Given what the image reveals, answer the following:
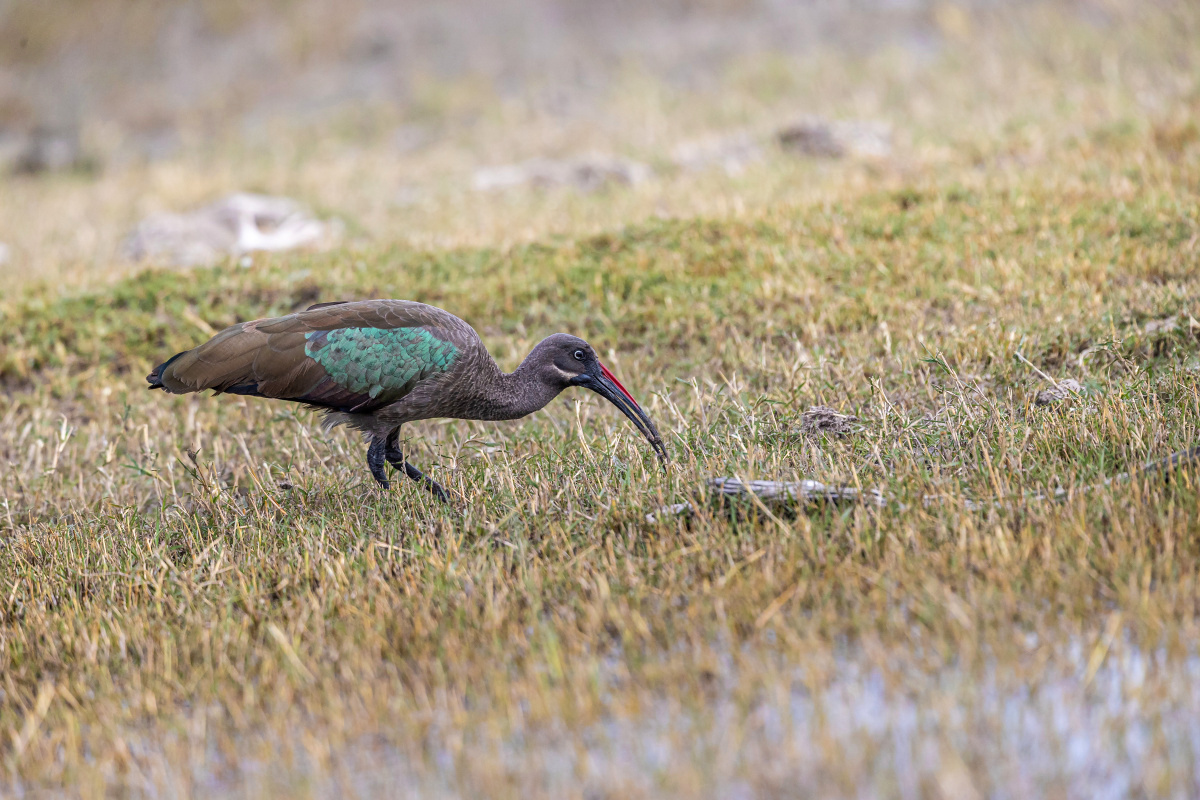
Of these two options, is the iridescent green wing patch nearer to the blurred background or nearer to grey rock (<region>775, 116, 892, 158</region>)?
the blurred background

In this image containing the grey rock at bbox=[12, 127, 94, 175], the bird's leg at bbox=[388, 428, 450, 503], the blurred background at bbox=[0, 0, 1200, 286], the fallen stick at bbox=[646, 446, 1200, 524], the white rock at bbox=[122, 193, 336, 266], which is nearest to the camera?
the fallen stick at bbox=[646, 446, 1200, 524]

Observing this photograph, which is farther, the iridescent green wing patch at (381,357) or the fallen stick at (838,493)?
the iridescent green wing patch at (381,357)

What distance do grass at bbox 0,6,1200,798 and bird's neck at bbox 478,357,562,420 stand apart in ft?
0.85

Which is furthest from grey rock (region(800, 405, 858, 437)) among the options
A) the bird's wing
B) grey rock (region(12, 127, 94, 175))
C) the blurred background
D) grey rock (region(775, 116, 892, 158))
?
grey rock (region(12, 127, 94, 175))

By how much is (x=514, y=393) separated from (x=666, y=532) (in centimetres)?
152

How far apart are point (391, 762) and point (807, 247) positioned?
19.3ft

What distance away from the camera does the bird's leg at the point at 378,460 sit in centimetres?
544

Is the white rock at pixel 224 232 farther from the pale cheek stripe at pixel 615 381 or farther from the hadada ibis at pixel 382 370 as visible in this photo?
the pale cheek stripe at pixel 615 381

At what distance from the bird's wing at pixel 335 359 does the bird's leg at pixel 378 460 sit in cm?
22

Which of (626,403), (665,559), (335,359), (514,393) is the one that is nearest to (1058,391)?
(626,403)

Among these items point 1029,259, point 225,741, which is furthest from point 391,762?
point 1029,259

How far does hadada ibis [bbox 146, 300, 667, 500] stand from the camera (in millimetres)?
5219

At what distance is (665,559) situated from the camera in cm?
403

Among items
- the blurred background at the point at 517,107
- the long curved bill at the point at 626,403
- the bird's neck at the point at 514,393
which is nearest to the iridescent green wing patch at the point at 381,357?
the bird's neck at the point at 514,393
